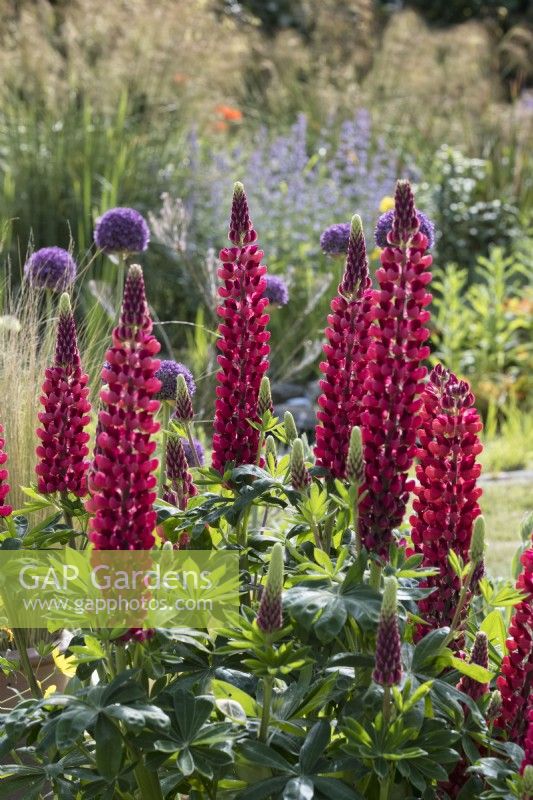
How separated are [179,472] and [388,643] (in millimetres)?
871

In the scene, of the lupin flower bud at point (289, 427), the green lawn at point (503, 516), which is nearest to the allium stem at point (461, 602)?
the lupin flower bud at point (289, 427)

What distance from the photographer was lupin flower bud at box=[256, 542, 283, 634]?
1.72m

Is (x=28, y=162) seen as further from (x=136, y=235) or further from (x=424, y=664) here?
(x=424, y=664)

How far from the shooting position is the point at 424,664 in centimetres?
196

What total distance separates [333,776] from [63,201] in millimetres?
5947

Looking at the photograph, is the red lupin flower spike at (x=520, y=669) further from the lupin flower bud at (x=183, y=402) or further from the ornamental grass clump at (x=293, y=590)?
the lupin flower bud at (x=183, y=402)

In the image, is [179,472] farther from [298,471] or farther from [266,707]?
[266,707]

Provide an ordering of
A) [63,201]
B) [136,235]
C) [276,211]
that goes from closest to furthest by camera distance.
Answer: [136,235] < [63,201] < [276,211]

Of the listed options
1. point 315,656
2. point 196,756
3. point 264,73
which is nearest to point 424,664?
point 315,656

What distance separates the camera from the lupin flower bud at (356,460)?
72.0 inches

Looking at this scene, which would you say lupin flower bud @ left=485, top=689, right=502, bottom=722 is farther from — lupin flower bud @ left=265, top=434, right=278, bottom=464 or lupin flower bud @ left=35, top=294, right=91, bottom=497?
lupin flower bud @ left=35, top=294, right=91, bottom=497

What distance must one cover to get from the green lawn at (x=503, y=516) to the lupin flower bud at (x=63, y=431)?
3.00 metres

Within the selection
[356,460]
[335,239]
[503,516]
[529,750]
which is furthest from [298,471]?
[503,516]

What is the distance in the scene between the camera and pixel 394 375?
1917 mm
